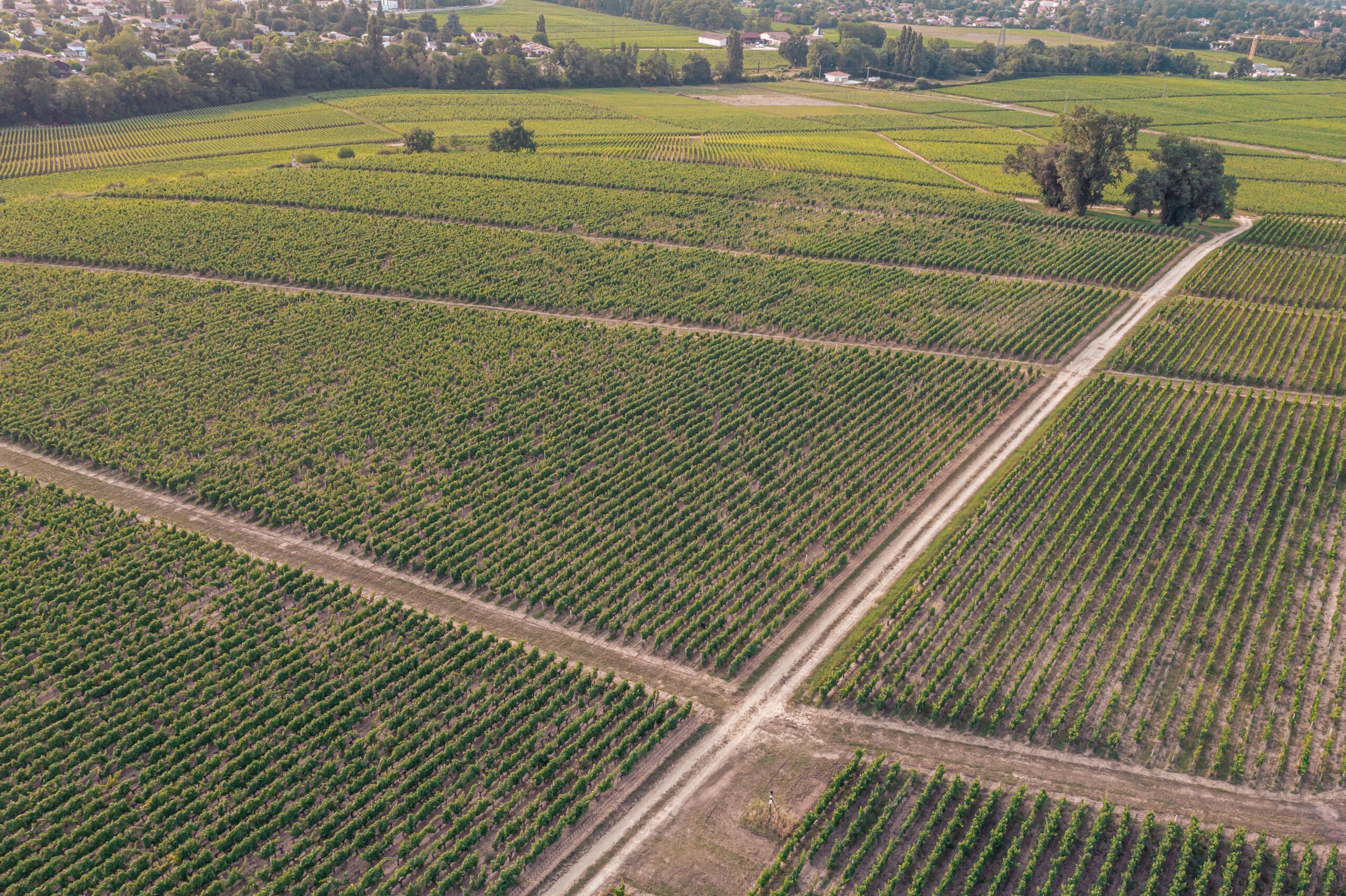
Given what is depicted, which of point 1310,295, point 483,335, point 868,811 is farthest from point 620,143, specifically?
point 868,811

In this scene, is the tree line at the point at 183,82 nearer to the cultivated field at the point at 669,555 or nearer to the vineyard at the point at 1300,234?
the cultivated field at the point at 669,555

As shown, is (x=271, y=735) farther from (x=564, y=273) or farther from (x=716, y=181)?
(x=716, y=181)

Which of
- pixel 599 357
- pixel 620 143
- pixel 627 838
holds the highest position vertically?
pixel 620 143

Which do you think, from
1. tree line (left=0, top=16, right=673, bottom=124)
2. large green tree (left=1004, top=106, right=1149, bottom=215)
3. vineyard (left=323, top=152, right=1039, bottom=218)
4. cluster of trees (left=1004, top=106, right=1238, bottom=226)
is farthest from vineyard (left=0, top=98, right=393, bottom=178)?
cluster of trees (left=1004, top=106, right=1238, bottom=226)

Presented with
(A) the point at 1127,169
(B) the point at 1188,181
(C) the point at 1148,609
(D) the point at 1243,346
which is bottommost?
(C) the point at 1148,609

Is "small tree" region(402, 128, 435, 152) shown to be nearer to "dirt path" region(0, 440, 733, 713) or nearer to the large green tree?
the large green tree

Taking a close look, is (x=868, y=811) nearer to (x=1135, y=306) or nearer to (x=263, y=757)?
A: (x=263, y=757)

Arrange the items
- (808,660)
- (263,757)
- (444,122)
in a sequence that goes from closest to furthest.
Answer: (263,757) < (808,660) < (444,122)

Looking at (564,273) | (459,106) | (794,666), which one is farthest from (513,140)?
(794,666)
